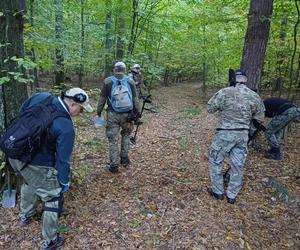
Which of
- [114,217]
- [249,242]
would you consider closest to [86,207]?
[114,217]

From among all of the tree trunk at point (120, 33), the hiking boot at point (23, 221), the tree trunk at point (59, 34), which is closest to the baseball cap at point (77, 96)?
the hiking boot at point (23, 221)

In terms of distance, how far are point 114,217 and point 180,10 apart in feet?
54.6

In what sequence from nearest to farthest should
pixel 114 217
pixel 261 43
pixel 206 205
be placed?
pixel 114 217, pixel 206 205, pixel 261 43

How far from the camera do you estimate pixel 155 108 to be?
13414 millimetres

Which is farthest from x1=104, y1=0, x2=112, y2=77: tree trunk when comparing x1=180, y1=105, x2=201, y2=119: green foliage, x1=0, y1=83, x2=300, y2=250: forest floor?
x1=0, y1=83, x2=300, y2=250: forest floor

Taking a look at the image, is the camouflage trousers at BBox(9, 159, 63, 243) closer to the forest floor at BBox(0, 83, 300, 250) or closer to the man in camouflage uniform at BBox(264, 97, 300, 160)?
the forest floor at BBox(0, 83, 300, 250)

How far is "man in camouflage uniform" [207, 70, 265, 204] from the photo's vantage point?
4.91 m

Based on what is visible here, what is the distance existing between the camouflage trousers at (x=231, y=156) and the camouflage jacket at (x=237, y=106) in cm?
15

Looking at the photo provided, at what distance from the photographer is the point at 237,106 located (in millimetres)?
4895

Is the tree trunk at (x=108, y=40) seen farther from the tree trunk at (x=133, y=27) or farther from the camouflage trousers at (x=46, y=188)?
the camouflage trousers at (x=46, y=188)

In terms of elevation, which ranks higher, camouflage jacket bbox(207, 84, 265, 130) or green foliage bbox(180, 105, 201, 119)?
camouflage jacket bbox(207, 84, 265, 130)

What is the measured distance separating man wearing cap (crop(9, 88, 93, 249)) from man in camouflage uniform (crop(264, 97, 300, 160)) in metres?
5.03

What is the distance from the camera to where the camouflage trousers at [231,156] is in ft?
16.2

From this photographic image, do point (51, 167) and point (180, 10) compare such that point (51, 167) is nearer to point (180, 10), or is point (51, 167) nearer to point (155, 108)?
point (155, 108)
